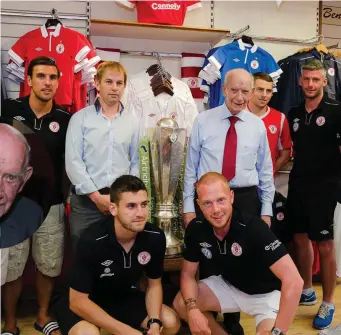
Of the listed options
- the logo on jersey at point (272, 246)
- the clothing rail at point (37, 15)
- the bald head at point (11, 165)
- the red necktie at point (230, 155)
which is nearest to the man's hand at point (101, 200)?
the red necktie at point (230, 155)

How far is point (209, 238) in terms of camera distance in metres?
1.81

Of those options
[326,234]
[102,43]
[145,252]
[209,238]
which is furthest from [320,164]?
[102,43]

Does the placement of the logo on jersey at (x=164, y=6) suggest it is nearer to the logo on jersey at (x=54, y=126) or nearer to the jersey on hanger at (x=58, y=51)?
the jersey on hanger at (x=58, y=51)

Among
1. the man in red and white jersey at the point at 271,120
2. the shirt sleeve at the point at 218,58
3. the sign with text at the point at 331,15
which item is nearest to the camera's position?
the man in red and white jersey at the point at 271,120

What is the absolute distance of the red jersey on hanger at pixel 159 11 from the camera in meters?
2.94

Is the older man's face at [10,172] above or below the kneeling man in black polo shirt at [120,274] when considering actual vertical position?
above

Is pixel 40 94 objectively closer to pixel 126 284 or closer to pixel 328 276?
pixel 126 284

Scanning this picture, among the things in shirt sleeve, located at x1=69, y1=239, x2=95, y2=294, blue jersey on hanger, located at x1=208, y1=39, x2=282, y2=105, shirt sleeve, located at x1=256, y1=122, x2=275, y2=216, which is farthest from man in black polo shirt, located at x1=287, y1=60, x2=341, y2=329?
shirt sleeve, located at x1=69, y1=239, x2=95, y2=294

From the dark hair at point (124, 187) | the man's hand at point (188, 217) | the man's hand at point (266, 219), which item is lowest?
the man's hand at point (266, 219)

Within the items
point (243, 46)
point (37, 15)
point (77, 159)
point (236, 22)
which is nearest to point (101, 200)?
point (77, 159)

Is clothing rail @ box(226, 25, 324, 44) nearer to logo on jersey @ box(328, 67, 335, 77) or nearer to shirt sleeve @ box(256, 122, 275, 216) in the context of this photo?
logo on jersey @ box(328, 67, 335, 77)

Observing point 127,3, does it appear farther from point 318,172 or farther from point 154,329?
point 154,329

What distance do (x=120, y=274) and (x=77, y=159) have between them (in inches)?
24.4

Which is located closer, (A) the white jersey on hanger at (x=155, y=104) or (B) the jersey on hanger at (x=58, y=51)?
(B) the jersey on hanger at (x=58, y=51)
